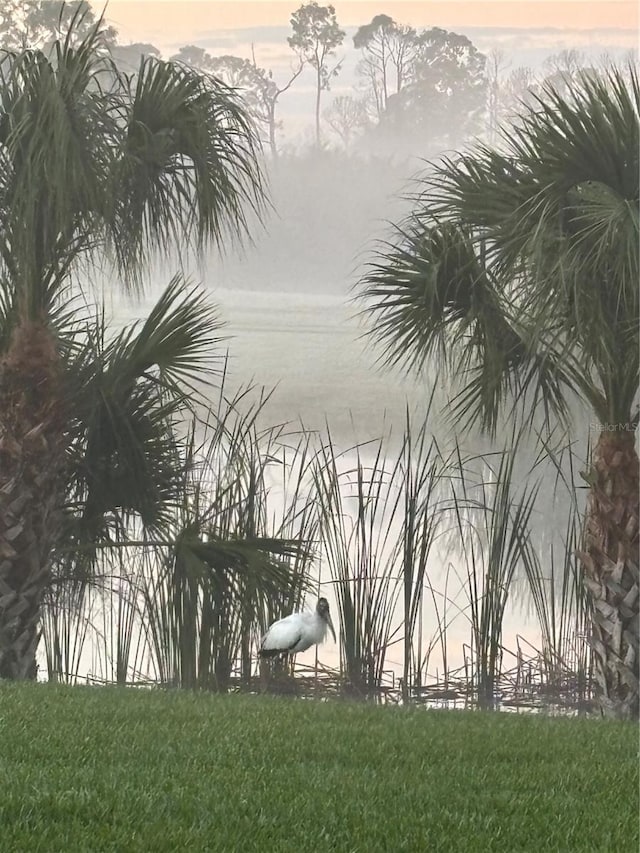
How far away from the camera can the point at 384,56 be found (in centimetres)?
1516

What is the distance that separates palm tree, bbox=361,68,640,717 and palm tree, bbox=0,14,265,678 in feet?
4.90

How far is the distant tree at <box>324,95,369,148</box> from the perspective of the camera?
49.8 feet

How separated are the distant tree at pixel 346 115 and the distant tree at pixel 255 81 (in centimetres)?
58

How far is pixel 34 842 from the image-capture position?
3570mm

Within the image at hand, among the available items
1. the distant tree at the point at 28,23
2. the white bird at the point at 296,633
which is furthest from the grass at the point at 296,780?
the distant tree at the point at 28,23

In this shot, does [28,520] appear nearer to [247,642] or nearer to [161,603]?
[161,603]

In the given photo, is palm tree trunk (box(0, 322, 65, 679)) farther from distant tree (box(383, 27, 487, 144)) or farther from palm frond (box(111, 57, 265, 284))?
distant tree (box(383, 27, 487, 144))

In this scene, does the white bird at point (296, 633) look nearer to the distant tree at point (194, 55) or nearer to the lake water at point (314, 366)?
the lake water at point (314, 366)

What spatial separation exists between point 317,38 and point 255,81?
2.95 feet

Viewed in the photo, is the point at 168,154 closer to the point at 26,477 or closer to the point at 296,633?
the point at 26,477

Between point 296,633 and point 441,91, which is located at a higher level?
point 441,91

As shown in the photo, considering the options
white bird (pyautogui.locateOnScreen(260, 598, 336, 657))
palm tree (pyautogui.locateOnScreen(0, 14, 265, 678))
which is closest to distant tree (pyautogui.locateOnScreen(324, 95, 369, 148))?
palm tree (pyautogui.locateOnScreen(0, 14, 265, 678))

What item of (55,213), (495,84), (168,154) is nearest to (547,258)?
(168,154)

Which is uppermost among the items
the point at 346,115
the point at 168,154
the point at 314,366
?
the point at 346,115
